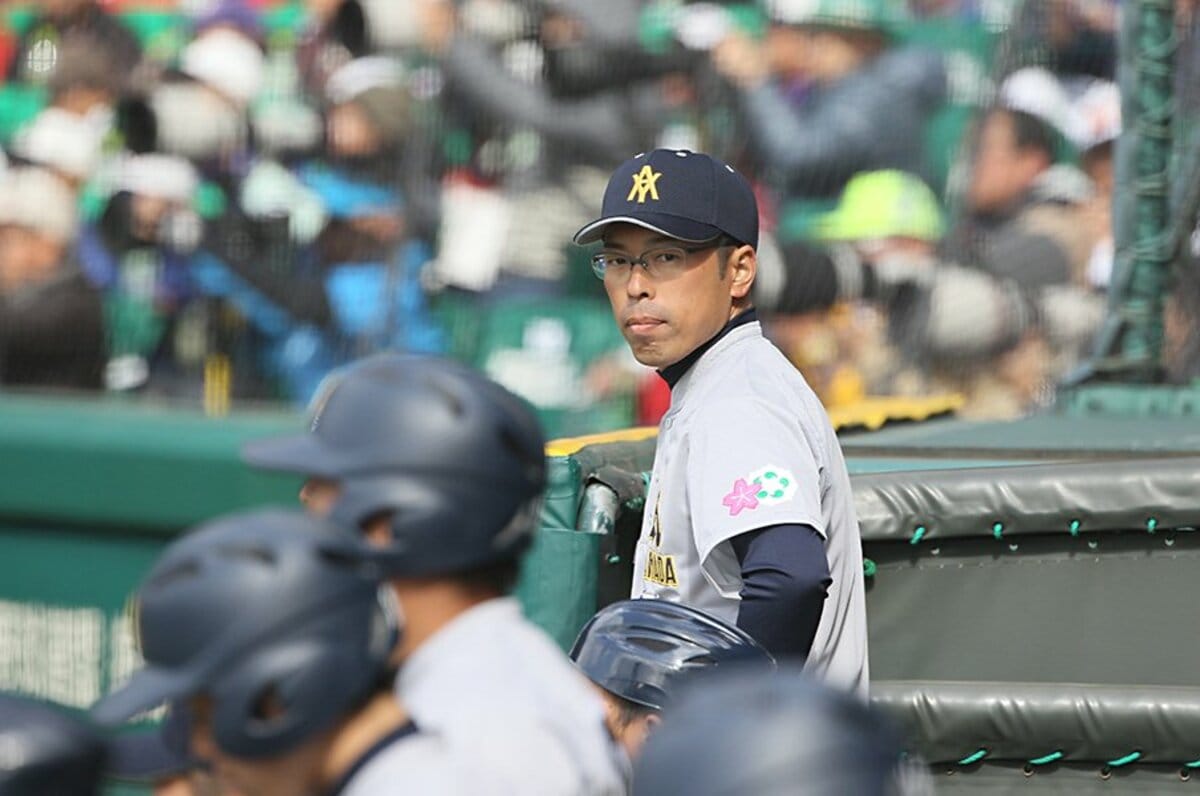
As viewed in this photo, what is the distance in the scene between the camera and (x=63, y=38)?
8.46 metres

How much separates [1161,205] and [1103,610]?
1.91 m

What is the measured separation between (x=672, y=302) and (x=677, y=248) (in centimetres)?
10

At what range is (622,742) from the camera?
2.70 meters

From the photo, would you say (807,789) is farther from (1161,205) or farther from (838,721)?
(1161,205)

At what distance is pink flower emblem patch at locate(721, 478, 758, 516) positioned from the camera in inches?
110

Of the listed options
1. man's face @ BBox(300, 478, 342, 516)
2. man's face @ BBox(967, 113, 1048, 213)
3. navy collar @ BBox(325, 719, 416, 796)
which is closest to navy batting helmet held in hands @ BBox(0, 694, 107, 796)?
navy collar @ BBox(325, 719, 416, 796)

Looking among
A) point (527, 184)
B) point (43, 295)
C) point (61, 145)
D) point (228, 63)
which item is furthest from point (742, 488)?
point (61, 145)

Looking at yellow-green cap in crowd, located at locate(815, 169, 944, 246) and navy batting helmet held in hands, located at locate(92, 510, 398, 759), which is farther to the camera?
yellow-green cap in crowd, located at locate(815, 169, 944, 246)

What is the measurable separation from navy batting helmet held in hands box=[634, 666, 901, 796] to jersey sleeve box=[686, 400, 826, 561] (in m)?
1.10

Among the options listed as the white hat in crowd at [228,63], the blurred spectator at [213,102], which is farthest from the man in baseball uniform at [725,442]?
the white hat in crowd at [228,63]

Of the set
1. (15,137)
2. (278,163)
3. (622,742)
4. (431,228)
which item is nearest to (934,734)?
(622,742)

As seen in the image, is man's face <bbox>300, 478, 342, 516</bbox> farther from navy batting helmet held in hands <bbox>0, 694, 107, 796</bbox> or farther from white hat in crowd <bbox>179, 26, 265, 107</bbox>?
white hat in crowd <bbox>179, 26, 265, 107</bbox>

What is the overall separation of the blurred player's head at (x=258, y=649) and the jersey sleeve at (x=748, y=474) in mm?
1102

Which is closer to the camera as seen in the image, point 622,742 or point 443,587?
point 443,587
